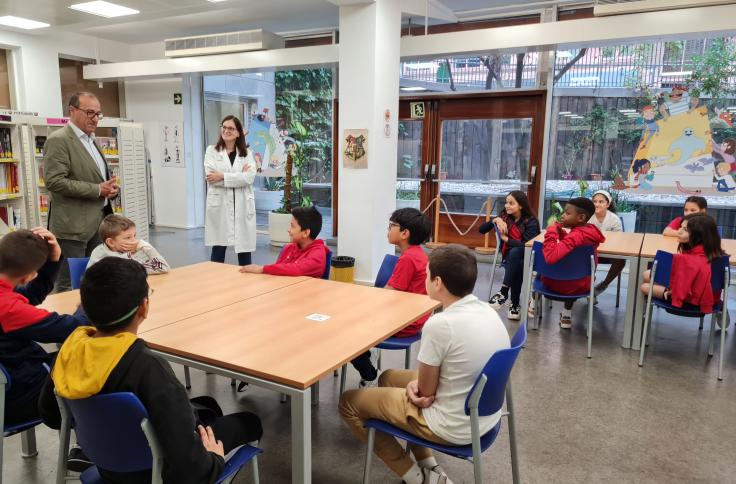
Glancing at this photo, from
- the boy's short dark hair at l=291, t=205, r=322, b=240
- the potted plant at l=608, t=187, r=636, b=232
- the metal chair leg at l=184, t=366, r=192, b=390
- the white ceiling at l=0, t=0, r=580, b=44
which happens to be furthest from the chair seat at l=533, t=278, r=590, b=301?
the white ceiling at l=0, t=0, r=580, b=44

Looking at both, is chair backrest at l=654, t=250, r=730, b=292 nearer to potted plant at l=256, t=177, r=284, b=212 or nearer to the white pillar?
the white pillar

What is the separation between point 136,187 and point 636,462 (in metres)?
7.14

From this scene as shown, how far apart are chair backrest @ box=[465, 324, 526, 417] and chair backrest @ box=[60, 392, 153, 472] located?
957mm

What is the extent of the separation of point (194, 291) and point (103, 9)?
483 centimetres

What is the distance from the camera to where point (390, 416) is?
188 centimetres

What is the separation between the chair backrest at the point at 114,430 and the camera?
1.31 metres

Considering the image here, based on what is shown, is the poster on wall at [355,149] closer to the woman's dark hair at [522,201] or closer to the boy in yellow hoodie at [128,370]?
the woman's dark hair at [522,201]

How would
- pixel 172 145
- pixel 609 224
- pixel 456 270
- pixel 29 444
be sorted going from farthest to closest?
pixel 172 145, pixel 609 224, pixel 29 444, pixel 456 270

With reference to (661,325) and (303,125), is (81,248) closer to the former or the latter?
(661,325)

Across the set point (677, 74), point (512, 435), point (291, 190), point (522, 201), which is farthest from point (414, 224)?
point (291, 190)

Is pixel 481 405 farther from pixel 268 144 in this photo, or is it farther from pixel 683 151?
pixel 268 144

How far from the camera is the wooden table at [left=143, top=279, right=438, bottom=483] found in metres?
1.64

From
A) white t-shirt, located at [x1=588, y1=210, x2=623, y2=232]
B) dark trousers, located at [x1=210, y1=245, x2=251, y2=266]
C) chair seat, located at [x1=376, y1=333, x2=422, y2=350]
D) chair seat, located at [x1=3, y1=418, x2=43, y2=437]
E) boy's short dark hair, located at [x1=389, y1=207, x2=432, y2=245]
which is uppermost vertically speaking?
boy's short dark hair, located at [x1=389, y1=207, x2=432, y2=245]

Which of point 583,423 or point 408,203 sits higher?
point 408,203
